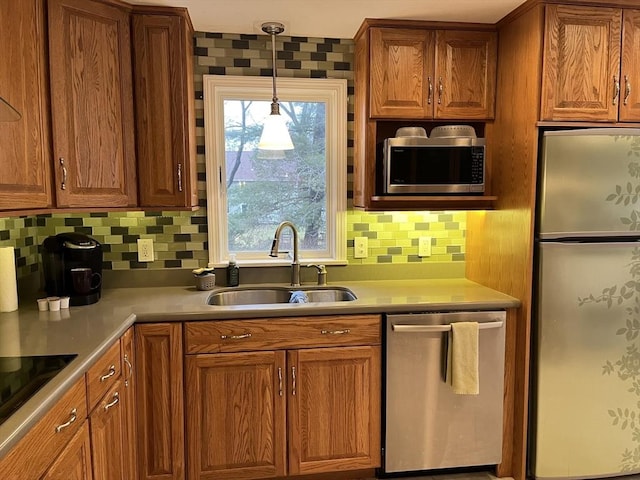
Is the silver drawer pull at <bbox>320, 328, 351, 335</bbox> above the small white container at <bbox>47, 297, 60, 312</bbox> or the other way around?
the other way around

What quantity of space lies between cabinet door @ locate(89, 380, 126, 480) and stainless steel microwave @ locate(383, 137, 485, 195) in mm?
1498

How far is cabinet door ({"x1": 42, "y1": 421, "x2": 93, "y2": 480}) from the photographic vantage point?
1.22 meters

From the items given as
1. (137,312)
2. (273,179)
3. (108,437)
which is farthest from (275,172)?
(108,437)

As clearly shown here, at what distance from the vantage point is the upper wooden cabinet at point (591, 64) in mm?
2049

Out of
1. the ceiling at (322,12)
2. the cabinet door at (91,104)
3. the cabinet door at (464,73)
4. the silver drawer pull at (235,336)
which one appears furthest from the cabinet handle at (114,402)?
the cabinet door at (464,73)

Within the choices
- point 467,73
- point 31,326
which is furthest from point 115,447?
point 467,73

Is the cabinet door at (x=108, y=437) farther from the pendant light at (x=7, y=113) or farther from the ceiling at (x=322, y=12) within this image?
the ceiling at (x=322, y=12)

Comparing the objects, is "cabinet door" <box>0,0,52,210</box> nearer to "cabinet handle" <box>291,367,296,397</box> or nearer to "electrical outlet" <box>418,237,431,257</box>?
"cabinet handle" <box>291,367,296,397</box>

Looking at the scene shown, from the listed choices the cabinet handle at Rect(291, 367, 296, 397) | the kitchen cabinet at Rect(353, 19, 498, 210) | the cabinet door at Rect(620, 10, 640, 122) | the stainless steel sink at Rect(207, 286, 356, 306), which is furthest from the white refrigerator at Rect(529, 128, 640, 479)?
the cabinet handle at Rect(291, 367, 296, 397)

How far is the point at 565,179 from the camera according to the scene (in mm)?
2053

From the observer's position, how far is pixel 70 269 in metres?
2.10

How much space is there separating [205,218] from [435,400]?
1.52 meters

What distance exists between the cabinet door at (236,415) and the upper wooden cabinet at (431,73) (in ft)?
4.48

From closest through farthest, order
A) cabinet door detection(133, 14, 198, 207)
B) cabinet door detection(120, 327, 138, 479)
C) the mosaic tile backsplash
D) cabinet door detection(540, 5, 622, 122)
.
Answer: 1. cabinet door detection(120, 327, 138, 479)
2. cabinet door detection(540, 5, 622, 122)
3. cabinet door detection(133, 14, 198, 207)
4. the mosaic tile backsplash
